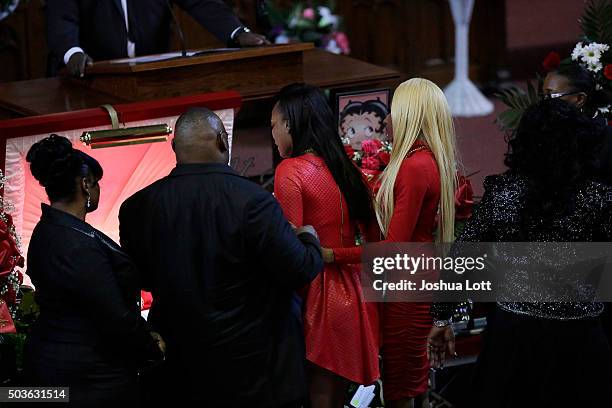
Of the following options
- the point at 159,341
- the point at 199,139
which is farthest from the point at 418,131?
the point at 159,341

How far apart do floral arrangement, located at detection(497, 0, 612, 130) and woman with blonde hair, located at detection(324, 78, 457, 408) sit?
51.0 inches

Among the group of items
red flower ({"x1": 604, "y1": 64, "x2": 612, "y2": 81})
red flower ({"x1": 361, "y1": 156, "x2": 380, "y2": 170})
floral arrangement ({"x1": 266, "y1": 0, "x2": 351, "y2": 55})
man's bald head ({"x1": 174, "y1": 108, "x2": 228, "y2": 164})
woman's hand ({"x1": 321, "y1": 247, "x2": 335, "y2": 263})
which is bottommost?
woman's hand ({"x1": 321, "y1": 247, "x2": 335, "y2": 263})

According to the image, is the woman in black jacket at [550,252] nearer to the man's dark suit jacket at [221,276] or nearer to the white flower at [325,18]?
the man's dark suit jacket at [221,276]

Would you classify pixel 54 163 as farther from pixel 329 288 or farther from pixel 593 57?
pixel 593 57

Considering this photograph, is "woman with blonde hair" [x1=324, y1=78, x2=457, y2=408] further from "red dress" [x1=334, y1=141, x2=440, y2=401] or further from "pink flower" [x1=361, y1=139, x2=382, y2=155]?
"pink flower" [x1=361, y1=139, x2=382, y2=155]

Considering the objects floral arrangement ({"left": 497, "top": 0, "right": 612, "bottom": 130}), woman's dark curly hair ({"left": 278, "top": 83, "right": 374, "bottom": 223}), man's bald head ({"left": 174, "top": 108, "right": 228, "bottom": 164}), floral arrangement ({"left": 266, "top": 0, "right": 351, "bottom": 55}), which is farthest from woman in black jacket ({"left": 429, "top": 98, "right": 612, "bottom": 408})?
floral arrangement ({"left": 266, "top": 0, "right": 351, "bottom": 55})

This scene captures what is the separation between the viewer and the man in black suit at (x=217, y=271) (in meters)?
3.11

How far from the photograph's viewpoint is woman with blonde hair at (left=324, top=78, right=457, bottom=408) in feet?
12.3

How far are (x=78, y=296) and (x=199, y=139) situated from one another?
21.8 inches

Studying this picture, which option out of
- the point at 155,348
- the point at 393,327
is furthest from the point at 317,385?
the point at 155,348

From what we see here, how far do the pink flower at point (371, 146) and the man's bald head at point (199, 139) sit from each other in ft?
4.57

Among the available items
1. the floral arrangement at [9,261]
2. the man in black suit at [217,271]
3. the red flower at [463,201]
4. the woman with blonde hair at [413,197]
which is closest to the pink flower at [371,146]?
the red flower at [463,201]

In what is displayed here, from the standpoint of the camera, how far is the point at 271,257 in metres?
3.11

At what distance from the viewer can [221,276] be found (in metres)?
3.15
